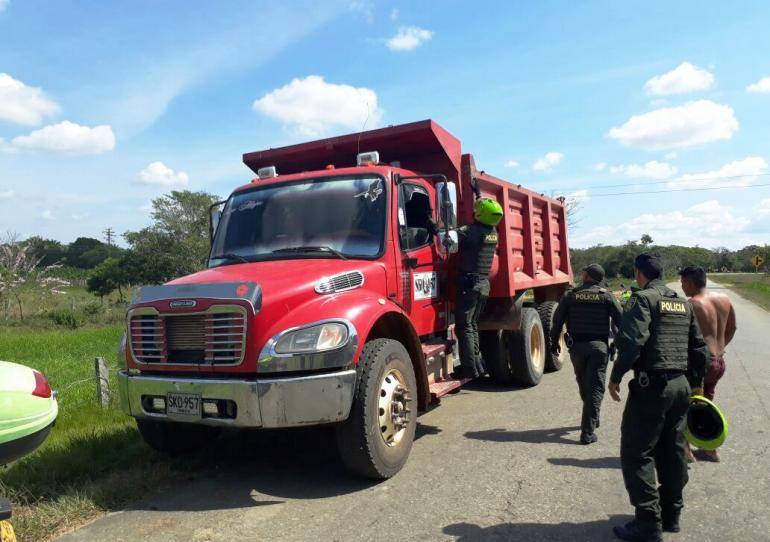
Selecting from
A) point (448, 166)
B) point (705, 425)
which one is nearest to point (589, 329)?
point (705, 425)

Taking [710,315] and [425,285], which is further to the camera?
[425,285]

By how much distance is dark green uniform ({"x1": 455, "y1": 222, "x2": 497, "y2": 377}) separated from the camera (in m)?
6.14

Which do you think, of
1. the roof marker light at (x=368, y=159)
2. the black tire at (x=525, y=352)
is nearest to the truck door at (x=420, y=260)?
the roof marker light at (x=368, y=159)

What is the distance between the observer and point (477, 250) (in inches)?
248

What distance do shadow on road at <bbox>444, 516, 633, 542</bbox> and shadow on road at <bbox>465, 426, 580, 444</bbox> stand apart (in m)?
1.76

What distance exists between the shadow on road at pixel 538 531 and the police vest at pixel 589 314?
7.65 ft

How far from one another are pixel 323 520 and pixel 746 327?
1575 cm

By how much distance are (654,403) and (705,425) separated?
0.77 meters

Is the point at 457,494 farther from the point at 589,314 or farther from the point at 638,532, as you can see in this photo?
the point at 589,314

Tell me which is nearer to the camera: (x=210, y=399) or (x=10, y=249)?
(x=210, y=399)

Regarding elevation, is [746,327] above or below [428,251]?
below

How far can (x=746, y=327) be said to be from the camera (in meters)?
15.9

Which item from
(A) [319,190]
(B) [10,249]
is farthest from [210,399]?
(B) [10,249]

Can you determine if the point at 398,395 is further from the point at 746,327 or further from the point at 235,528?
the point at 746,327
